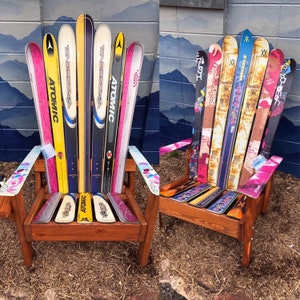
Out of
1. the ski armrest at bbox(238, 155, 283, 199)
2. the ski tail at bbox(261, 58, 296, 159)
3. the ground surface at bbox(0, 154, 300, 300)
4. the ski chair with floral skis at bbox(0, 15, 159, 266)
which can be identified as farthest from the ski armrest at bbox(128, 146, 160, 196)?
the ski tail at bbox(261, 58, 296, 159)

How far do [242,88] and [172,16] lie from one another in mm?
712

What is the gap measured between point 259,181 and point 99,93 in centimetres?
98

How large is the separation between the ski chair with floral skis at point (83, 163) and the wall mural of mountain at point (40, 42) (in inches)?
7.8

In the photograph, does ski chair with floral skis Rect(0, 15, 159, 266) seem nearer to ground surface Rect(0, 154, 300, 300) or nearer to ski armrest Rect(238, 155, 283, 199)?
ground surface Rect(0, 154, 300, 300)

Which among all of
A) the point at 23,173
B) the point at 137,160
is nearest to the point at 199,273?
the point at 137,160

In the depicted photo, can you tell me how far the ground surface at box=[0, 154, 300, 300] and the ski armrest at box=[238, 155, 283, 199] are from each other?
0.46 m

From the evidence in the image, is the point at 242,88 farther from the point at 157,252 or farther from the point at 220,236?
the point at 157,252

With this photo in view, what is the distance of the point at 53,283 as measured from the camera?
6.00ft

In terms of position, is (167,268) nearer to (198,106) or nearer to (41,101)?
(198,106)

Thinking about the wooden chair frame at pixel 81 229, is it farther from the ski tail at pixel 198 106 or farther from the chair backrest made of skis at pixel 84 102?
the ski tail at pixel 198 106

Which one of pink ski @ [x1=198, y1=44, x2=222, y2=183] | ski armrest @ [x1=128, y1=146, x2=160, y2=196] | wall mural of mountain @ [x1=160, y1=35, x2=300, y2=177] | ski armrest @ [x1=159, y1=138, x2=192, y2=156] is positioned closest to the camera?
ski armrest @ [x1=128, y1=146, x2=160, y2=196]

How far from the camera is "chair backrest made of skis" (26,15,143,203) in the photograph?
197cm

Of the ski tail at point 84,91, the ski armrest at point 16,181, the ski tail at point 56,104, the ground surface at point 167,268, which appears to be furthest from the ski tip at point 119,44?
the ground surface at point 167,268

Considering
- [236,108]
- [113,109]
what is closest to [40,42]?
[113,109]
